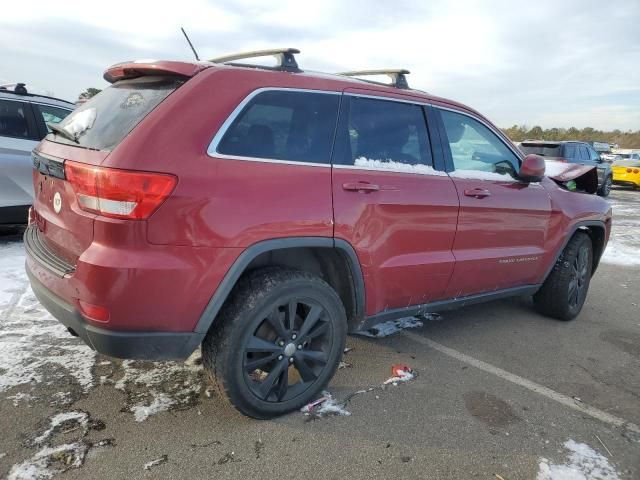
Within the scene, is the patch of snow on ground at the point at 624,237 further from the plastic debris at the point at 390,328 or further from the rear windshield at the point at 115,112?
the rear windshield at the point at 115,112

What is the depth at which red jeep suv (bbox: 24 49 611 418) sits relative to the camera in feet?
7.14

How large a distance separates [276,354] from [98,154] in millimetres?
1302

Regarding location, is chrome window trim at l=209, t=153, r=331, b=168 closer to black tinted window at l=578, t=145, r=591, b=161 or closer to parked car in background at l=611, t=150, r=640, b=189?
black tinted window at l=578, t=145, r=591, b=161

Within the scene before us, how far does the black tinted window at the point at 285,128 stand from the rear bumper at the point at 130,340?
0.89 meters

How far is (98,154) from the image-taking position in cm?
226

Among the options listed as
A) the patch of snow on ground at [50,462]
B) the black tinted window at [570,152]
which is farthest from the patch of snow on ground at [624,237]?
the patch of snow on ground at [50,462]

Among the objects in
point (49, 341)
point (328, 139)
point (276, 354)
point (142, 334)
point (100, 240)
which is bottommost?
point (49, 341)

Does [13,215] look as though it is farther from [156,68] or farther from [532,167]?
[532,167]

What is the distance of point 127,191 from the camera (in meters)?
2.12

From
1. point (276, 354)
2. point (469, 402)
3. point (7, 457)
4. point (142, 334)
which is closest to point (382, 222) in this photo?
point (276, 354)

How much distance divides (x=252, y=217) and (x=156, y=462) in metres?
1.20

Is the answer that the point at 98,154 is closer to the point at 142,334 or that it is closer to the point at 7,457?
the point at 142,334

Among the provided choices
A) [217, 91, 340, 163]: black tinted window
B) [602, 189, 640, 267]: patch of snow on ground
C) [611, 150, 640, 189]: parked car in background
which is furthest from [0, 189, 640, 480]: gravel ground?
[611, 150, 640, 189]: parked car in background

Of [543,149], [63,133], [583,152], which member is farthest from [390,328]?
[583,152]
